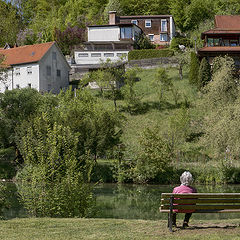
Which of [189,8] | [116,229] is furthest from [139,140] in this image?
[189,8]

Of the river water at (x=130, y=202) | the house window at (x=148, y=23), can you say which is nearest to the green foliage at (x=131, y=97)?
the river water at (x=130, y=202)

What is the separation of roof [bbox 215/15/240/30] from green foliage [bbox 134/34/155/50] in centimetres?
1190

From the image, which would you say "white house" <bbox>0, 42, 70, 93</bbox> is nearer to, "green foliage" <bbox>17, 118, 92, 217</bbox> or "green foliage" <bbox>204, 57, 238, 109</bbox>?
"green foliage" <bbox>204, 57, 238, 109</bbox>

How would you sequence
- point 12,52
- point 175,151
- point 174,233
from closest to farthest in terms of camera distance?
point 174,233 → point 175,151 → point 12,52

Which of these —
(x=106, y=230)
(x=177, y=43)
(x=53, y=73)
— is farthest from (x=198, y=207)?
(x=177, y=43)

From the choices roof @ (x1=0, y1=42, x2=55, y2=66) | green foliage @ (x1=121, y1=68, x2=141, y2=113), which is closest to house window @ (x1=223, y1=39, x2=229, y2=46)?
green foliage @ (x1=121, y1=68, x2=141, y2=113)

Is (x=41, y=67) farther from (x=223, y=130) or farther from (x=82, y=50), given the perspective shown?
(x=223, y=130)

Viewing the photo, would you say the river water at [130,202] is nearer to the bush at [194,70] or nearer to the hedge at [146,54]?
the bush at [194,70]

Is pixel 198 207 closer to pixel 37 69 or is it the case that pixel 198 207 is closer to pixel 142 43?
pixel 37 69

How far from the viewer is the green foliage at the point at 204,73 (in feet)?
165

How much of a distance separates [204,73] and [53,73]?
18898 mm

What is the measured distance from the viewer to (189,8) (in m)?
79.4

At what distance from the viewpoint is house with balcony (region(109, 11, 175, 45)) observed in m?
76.0

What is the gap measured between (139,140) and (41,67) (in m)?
24.4
